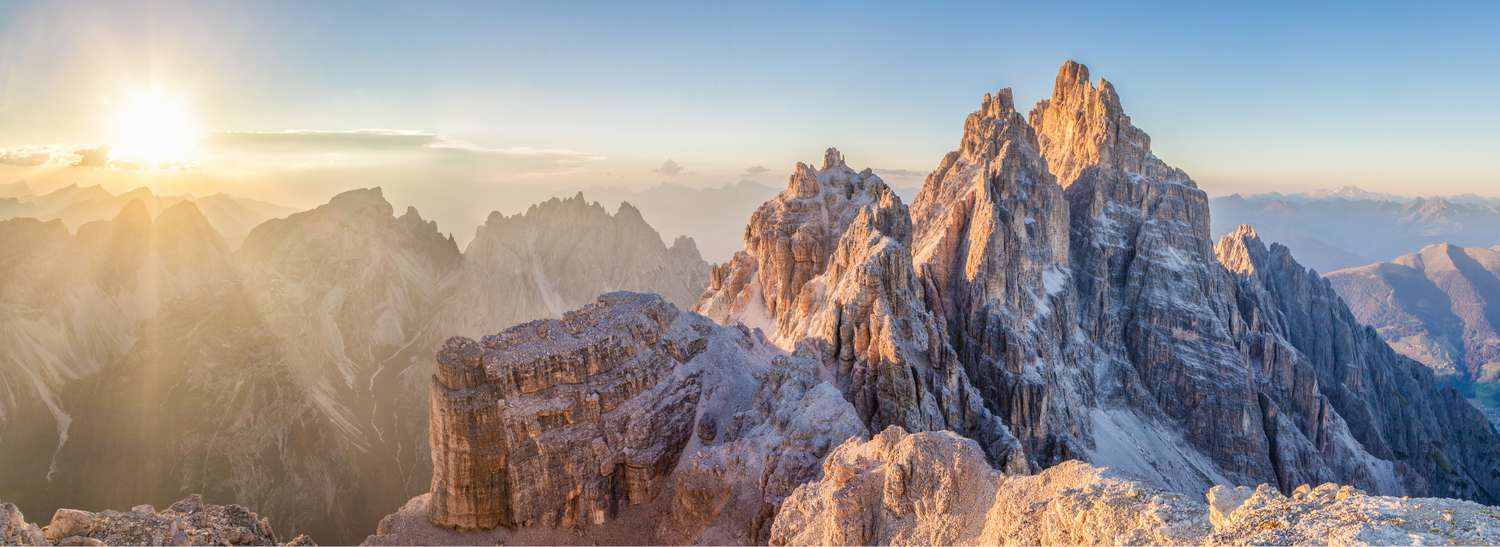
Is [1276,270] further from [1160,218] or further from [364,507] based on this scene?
[364,507]

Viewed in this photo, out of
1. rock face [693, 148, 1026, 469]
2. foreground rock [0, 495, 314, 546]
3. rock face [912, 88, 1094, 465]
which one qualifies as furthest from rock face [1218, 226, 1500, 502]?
foreground rock [0, 495, 314, 546]

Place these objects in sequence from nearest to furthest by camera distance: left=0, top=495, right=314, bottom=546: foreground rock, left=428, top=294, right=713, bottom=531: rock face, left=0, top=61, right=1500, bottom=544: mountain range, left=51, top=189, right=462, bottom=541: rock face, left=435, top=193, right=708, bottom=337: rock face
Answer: left=0, top=495, right=314, bottom=546: foreground rock, left=0, top=61, right=1500, bottom=544: mountain range, left=428, top=294, right=713, bottom=531: rock face, left=51, top=189, right=462, bottom=541: rock face, left=435, top=193, right=708, bottom=337: rock face

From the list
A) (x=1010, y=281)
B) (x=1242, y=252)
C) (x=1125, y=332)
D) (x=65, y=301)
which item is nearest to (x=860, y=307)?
(x=1010, y=281)

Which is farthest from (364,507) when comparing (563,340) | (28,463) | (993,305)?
(993,305)

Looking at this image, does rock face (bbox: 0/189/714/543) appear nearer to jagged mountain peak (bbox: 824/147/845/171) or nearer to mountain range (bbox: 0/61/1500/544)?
mountain range (bbox: 0/61/1500/544)

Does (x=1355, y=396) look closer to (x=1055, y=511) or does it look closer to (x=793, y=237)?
(x=793, y=237)
